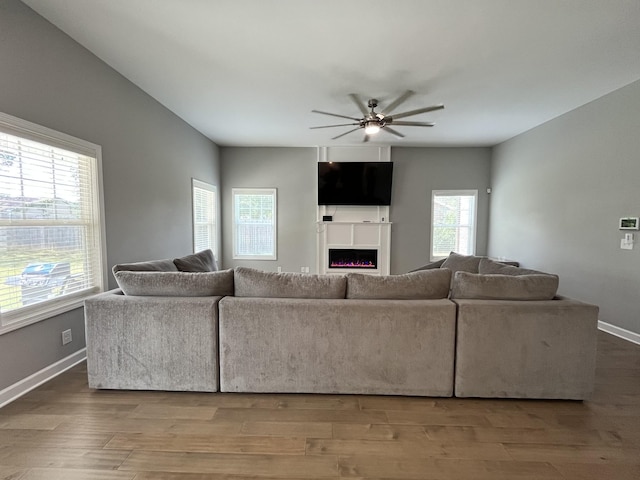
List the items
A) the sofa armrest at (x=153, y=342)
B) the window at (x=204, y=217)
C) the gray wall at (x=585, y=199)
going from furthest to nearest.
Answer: the window at (x=204, y=217)
the gray wall at (x=585, y=199)
the sofa armrest at (x=153, y=342)

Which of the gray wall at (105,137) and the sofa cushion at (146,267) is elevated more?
the gray wall at (105,137)

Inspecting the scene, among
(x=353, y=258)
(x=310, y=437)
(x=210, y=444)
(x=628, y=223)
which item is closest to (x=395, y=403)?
(x=310, y=437)

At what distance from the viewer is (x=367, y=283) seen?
86.9 inches

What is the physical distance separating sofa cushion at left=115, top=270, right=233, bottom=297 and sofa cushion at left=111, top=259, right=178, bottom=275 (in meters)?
0.20

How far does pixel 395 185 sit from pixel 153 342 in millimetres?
5249

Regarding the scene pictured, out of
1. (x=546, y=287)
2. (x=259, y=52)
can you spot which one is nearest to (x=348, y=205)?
(x=259, y=52)

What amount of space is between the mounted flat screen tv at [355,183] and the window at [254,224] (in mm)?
1149

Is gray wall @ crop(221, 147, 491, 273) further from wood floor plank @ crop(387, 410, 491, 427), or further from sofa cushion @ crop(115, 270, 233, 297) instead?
wood floor plank @ crop(387, 410, 491, 427)

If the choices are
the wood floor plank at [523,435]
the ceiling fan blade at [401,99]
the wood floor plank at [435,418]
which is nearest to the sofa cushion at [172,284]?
the wood floor plank at [435,418]

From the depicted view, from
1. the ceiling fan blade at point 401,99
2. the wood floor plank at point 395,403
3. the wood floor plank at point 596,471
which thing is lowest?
the wood floor plank at point 395,403

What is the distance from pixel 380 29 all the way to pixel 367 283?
81.7 inches

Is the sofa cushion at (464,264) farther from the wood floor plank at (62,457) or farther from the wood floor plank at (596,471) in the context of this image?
the wood floor plank at (62,457)

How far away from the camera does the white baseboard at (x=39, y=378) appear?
79.8 inches

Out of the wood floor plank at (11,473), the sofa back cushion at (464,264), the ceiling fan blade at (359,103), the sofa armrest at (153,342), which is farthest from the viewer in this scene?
the sofa back cushion at (464,264)
